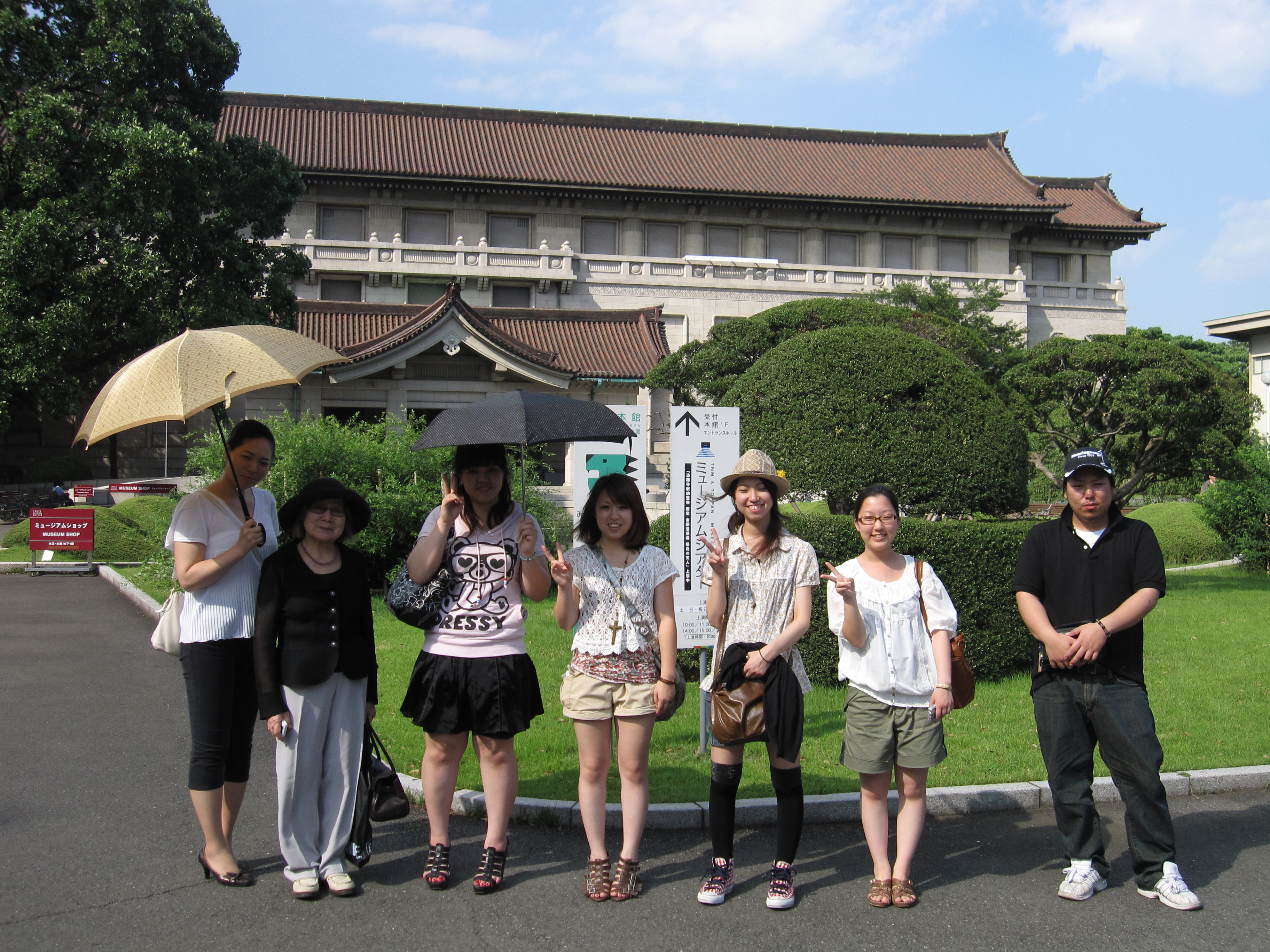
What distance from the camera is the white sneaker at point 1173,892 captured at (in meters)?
3.89

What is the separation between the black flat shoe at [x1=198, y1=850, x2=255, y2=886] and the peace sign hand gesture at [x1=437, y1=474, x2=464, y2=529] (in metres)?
1.70

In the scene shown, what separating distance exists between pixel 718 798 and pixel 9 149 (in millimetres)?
17292

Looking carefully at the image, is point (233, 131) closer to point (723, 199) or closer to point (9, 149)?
point (723, 199)

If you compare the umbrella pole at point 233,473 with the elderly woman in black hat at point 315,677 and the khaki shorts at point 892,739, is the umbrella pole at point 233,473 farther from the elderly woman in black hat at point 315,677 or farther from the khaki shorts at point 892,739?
the khaki shorts at point 892,739

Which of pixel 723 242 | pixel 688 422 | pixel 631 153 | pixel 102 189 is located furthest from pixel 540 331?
pixel 688 422

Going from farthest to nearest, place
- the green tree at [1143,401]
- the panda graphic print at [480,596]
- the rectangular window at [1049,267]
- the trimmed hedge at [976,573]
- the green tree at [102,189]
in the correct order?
the rectangular window at [1049,267] → the green tree at [102,189] → the green tree at [1143,401] → the trimmed hedge at [976,573] → the panda graphic print at [480,596]

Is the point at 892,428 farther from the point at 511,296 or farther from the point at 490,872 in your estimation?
the point at 511,296

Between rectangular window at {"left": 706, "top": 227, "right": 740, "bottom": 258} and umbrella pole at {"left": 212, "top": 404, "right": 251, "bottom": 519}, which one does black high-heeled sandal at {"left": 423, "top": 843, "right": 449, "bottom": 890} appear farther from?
rectangular window at {"left": 706, "top": 227, "right": 740, "bottom": 258}

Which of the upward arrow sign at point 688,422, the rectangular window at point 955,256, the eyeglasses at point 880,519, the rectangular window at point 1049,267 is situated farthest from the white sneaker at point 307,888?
the rectangular window at point 1049,267

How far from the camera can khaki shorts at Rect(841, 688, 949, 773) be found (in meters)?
4.01

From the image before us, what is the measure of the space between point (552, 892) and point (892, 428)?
5.89 m

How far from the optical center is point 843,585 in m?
3.96

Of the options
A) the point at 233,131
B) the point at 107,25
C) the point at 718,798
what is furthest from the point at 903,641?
the point at 233,131

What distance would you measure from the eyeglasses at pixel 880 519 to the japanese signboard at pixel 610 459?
2.64 meters
